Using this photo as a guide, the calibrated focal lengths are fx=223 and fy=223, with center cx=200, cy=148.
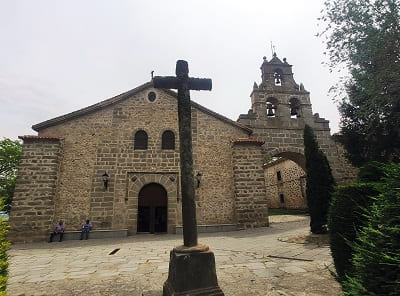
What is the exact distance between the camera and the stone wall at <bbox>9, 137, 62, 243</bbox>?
9.77 metres

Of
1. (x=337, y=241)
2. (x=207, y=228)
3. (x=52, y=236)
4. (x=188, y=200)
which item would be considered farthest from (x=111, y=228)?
(x=337, y=241)

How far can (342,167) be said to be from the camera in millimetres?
14164

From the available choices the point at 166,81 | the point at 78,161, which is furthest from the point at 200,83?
the point at 78,161

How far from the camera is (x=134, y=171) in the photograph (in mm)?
11508

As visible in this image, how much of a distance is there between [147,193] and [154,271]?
699cm

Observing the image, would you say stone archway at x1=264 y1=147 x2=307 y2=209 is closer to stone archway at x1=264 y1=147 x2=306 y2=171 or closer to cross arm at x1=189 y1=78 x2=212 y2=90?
stone archway at x1=264 y1=147 x2=306 y2=171

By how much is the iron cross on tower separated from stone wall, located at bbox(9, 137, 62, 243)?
30.1 feet

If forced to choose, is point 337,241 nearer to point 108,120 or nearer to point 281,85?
point 108,120

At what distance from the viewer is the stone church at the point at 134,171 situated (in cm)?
1043

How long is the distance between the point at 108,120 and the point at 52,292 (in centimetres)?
948

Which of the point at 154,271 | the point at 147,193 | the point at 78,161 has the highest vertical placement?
the point at 78,161

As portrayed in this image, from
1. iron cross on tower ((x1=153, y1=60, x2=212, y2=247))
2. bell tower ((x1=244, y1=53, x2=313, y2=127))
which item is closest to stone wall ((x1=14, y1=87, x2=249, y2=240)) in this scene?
bell tower ((x1=244, y1=53, x2=313, y2=127))

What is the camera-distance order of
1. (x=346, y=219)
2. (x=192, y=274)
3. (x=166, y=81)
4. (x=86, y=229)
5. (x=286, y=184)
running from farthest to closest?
(x=286, y=184) → (x=86, y=229) → (x=166, y=81) → (x=346, y=219) → (x=192, y=274)

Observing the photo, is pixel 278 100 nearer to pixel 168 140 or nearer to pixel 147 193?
pixel 168 140
